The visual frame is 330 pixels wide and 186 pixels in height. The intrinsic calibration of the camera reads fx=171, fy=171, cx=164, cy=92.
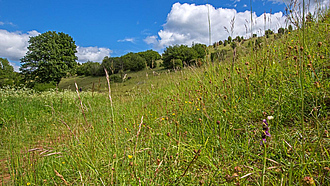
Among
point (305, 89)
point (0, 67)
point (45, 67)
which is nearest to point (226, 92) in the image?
point (305, 89)

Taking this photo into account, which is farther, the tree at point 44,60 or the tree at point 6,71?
the tree at point 6,71

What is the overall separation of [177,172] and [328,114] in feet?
5.26

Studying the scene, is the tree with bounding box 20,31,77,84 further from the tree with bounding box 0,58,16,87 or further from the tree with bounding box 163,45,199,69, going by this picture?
the tree with bounding box 0,58,16,87

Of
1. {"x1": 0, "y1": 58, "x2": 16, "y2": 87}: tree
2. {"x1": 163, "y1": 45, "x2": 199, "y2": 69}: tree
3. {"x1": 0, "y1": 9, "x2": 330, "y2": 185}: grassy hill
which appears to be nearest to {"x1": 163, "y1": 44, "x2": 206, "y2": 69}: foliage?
{"x1": 163, "y1": 45, "x2": 199, "y2": 69}: tree

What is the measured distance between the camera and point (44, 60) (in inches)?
913

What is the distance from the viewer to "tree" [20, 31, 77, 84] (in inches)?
902

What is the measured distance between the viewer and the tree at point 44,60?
22906 mm

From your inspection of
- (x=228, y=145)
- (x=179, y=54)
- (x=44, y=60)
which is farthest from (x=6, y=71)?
(x=228, y=145)

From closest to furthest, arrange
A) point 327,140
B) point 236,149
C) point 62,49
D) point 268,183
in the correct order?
1. point 268,183
2. point 327,140
3. point 236,149
4. point 62,49

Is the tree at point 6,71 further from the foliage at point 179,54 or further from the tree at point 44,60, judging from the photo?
the foliage at point 179,54

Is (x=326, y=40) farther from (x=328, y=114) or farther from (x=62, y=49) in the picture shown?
(x=62, y=49)

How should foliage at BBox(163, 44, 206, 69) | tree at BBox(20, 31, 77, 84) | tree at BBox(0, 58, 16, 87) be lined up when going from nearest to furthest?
1. foliage at BBox(163, 44, 206, 69)
2. tree at BBox(20, 31, 77, 84)
3. tree at BBox(0, 58, 16, 87)

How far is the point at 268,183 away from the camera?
3.78ft

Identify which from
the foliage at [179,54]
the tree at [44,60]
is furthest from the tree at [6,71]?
the foliage at [179,54]
